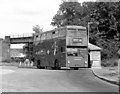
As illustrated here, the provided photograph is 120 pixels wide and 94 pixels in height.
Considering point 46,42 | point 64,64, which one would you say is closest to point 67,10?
point 46,42

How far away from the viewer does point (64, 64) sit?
117 ft

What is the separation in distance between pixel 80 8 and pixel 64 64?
4298 centimetres

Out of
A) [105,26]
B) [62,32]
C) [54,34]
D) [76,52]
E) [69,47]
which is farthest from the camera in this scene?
[105,26]

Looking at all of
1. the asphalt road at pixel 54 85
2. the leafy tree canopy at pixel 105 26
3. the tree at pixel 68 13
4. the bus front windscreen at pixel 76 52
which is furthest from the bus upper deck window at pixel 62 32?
the tree at pixel 68 13

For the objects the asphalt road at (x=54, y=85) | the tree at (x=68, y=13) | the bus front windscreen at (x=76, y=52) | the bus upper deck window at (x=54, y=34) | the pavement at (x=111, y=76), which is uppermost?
the tree at (x=68, y=13)

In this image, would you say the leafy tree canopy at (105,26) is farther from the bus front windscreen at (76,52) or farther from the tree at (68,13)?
the bus front windscreen at (76,52)

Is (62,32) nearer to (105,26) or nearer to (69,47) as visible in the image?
(69,47)

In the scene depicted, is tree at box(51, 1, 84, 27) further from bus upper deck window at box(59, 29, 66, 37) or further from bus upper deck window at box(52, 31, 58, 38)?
bus upper deck window at box(59, 29, 66, 37)

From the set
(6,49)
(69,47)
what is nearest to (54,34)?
(69,47)

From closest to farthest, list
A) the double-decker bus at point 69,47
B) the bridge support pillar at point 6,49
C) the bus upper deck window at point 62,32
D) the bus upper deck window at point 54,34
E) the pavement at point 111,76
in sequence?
the pavement at point 111,76 → the double-decker bus at point 69,47 → the bus upper deck window at point 62,32 → the bus upper deck window at point 54,34 → the bridge support pillar at point 6,49

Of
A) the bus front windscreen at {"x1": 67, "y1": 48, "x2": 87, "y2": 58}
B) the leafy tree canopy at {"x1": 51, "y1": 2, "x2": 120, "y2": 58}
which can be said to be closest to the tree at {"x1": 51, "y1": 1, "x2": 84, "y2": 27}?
the leafy tree canopy at {"x1": 51, "y1": 2, "x2": 120, "y2": 58}

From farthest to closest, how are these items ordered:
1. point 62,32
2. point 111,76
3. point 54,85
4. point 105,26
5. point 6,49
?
point 6,49 < point 105,26 < point 62,32 < point 111,76 < point 54,85

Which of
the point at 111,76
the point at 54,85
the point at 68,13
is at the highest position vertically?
the point at 68,13

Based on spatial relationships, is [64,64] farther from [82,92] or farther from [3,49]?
[3,49]
